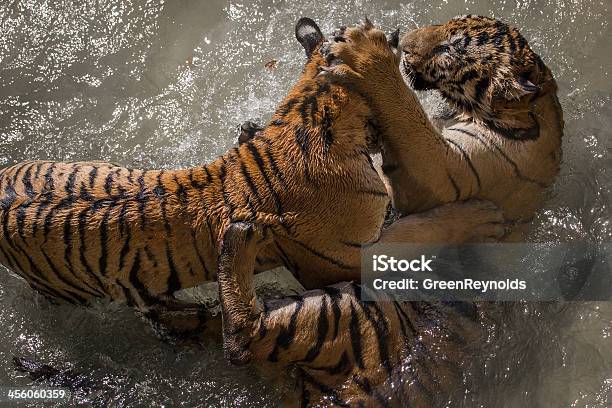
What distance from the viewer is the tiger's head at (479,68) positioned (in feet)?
7.95

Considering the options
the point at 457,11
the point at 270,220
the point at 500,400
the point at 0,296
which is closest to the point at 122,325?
the point at 0,296

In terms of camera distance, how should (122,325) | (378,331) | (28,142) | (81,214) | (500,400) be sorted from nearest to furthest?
A: (81,214) → (378,331) → (500,400) → (122,325) → (28,142)

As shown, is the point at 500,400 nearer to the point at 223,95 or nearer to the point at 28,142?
the point at 223,95

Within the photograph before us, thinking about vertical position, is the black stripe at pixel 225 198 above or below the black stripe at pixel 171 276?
above

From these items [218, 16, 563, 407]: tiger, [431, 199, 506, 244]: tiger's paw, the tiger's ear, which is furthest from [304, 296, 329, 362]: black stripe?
the tiger's ear

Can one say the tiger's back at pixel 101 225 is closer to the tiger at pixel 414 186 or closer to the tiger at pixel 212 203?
the tiger at pixel 212 203

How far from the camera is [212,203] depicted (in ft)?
7.14

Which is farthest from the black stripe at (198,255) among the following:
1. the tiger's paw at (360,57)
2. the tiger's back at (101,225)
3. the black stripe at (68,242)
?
the tiger's paw at (360,57)

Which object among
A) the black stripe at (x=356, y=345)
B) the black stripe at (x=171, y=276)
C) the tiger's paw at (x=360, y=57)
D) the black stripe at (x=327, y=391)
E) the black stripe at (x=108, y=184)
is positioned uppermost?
the tiger's paw at (x=360, y=57)

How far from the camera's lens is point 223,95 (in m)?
3.30

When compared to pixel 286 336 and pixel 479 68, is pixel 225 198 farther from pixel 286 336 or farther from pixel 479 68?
pixel 479 68

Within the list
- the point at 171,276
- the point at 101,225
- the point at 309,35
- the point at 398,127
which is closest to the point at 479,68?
the point at 398,127

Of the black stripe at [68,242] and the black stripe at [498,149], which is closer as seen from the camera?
the black stripe at [68,242]

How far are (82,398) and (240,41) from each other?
172 centimetres
